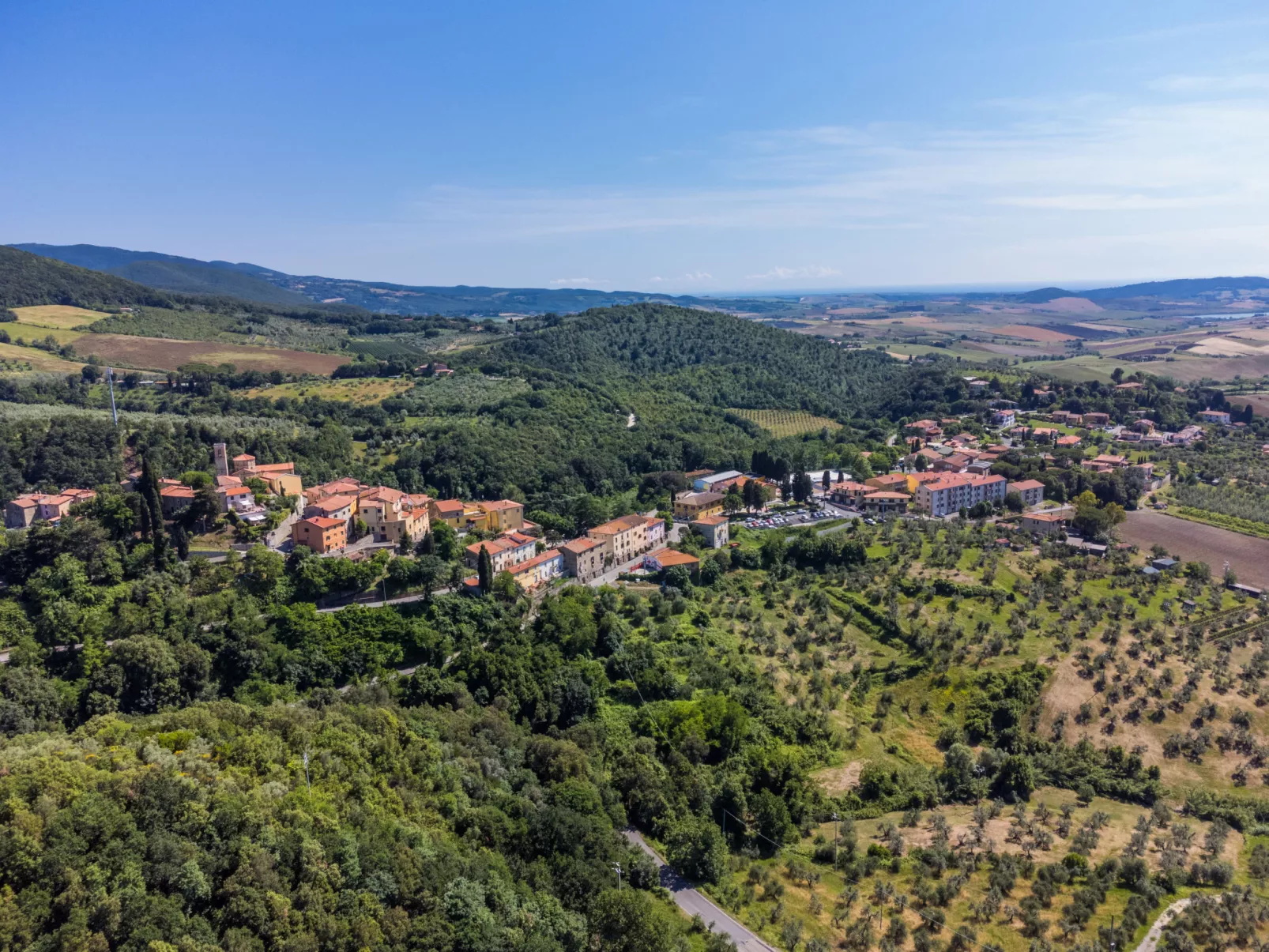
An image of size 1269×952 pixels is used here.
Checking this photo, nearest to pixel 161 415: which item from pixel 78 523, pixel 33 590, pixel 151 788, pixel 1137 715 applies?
pixel 78 523

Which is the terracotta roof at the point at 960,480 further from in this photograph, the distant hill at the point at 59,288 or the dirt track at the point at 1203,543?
the distant hill at the point at 59,288

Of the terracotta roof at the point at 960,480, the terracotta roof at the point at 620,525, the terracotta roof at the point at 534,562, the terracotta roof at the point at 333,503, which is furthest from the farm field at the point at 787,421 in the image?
the terracotta roof at the point at 333,503

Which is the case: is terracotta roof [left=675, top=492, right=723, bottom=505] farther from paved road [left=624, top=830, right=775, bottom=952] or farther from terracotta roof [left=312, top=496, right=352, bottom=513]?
paved road [left=624, top=830, right=775, bottom=952]

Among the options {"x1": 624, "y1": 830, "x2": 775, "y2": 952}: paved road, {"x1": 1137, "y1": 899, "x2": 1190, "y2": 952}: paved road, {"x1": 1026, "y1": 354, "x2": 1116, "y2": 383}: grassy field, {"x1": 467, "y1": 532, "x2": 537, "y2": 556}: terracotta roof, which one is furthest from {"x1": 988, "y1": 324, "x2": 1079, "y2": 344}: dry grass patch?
{"x1": 624, "y1": 830, "x2": 775, "y2": 952}: paved road

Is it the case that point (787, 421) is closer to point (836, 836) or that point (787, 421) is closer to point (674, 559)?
point (674, 559)

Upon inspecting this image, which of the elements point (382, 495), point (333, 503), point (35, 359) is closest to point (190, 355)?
point (35, 359)
